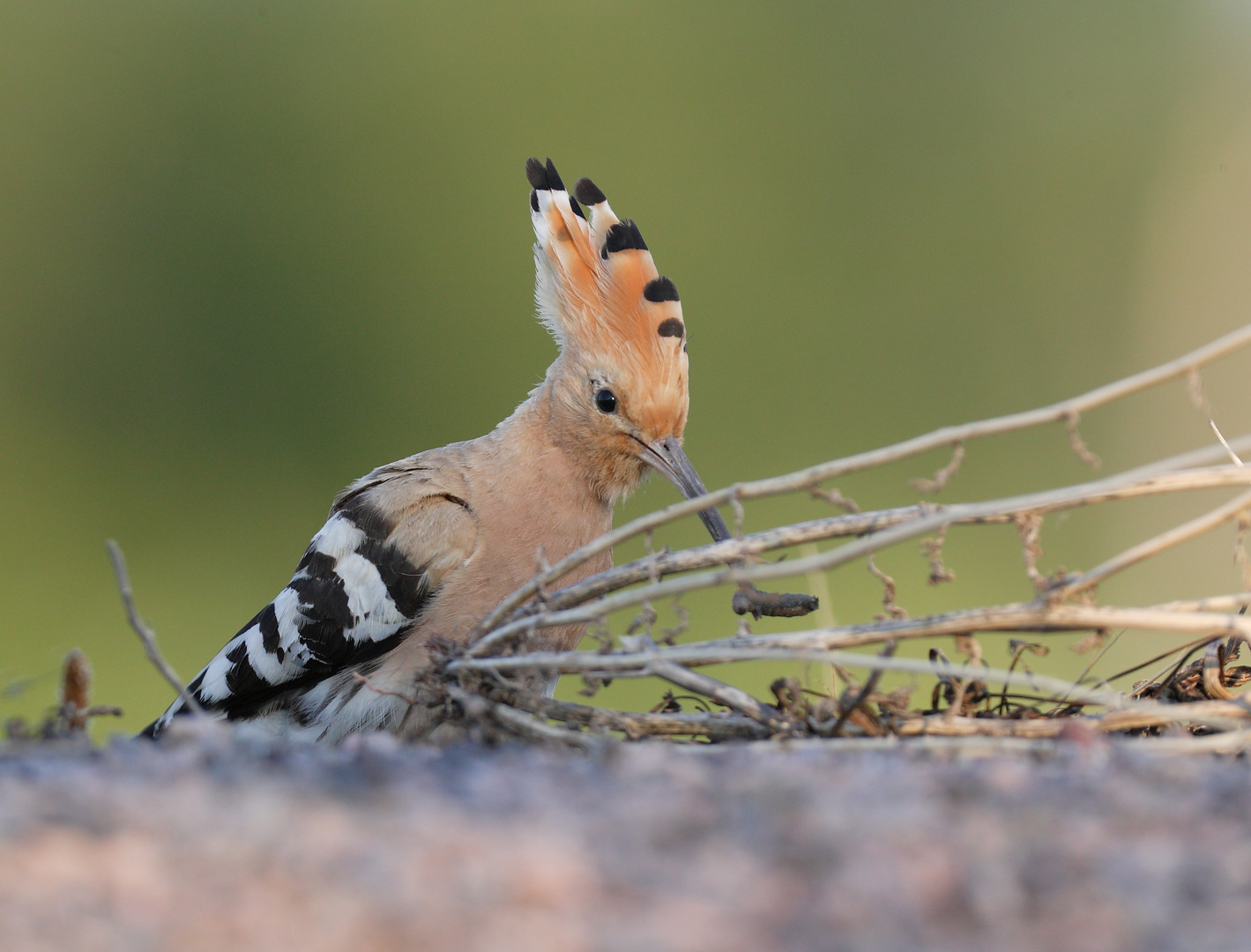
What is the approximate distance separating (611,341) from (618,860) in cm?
162

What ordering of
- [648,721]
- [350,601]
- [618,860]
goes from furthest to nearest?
[350,601] → [648,721] → [618,860]

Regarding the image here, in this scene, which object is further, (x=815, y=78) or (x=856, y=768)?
(x=815, y=78)

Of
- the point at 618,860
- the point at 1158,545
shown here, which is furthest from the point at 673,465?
the point at 618,860

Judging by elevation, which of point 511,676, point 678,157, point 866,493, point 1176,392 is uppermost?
point 678,157

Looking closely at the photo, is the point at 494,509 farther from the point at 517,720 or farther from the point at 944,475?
the point at 944,475

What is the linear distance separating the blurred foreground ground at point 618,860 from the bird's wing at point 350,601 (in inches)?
43.6

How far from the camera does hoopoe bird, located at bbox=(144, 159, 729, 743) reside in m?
1.97

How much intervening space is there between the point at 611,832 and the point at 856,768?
0.24 metres

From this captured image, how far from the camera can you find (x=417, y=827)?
74 cm

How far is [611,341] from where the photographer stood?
7.42 ft

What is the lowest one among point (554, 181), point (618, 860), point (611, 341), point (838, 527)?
point (618, 860)

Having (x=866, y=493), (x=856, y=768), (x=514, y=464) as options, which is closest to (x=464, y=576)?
(x=514, y=464)

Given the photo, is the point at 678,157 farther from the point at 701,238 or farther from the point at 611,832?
the point at 611,832

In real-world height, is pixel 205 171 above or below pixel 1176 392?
above
